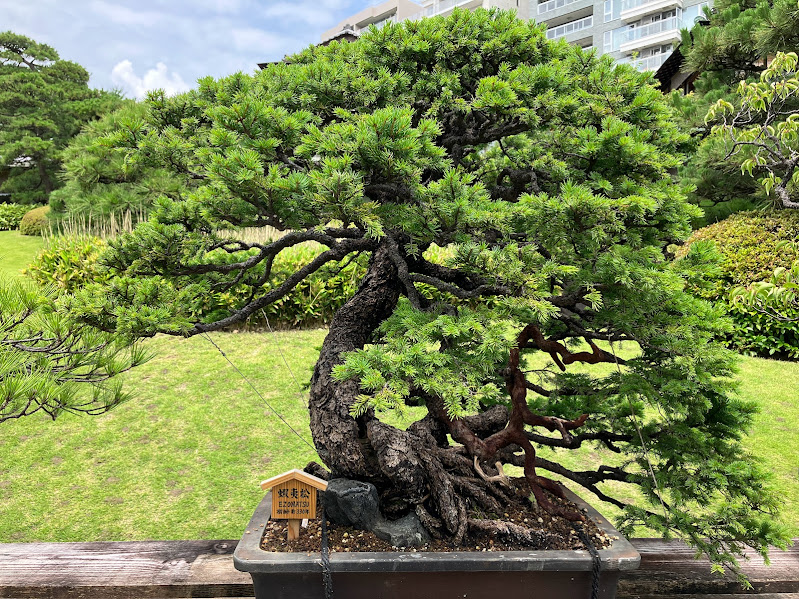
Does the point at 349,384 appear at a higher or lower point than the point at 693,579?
higher

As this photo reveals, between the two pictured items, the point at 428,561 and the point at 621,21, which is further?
the point at 621,21

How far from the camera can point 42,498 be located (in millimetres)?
2391

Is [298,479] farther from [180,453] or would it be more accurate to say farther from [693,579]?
[180,453]

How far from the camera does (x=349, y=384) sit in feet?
4.57

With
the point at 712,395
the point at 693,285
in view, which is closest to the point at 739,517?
the point at 712,395

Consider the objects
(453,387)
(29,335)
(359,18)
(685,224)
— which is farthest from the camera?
(359,18)

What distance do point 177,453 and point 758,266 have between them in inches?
177

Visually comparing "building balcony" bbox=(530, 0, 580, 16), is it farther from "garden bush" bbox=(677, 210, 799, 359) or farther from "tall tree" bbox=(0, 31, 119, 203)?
"garden bush" bbox=(677, 210, 799, 359)

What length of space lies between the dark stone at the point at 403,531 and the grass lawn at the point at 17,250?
20.2 feet

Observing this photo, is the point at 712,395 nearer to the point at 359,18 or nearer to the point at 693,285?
the point at 693,285

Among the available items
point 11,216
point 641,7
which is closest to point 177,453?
point 11,216

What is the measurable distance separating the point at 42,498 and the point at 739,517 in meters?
2.69

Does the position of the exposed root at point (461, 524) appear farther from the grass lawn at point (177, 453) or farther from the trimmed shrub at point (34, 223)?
the trimmed shrub at point (34, 223)

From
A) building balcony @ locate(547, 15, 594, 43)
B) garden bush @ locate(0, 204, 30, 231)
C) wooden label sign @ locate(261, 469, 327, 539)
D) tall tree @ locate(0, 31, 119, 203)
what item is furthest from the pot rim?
building balcony @ locate(547, 15, 594, 43)
